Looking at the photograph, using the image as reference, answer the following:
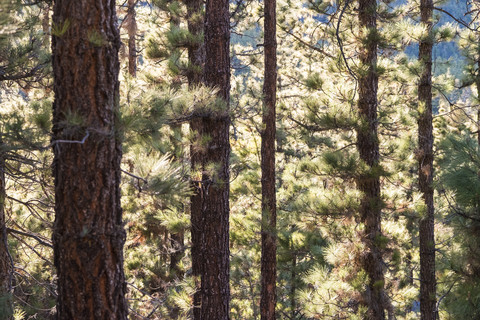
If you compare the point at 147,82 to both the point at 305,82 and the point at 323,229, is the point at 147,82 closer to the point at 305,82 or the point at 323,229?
the point at 305,82

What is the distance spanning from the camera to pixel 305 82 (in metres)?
5.83

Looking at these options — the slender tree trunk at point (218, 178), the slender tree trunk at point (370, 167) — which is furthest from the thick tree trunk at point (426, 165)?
the slender tree trunk at point (218, 178)

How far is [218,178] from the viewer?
442cm

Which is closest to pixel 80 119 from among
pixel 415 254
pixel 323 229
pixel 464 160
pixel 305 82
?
pixel 464 160

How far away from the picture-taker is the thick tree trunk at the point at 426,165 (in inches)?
264

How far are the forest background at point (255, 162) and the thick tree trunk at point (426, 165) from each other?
15cm

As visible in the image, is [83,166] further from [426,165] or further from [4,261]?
[426,165]

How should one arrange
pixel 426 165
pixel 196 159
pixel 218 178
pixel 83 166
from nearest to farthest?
pixel 83 166 → pixel 218 178 → pixel 196 159 → pixel 426 165

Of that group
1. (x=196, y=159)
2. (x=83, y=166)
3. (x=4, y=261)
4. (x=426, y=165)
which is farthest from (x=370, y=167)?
(x=4, y=261)

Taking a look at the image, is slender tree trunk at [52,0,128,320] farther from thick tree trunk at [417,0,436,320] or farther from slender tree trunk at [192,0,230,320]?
thick tree trunk at [417,0,436,320]

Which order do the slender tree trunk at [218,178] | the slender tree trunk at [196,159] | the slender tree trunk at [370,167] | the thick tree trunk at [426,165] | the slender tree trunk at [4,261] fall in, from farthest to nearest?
1. the thick tree trunk at [426,165]
2. the slender tree trunk at [370,167]
3. the slender tree trunk at [196,159]
4. the slender tree trunk at [218,178]
5. the slender tree trunk at [4,261]

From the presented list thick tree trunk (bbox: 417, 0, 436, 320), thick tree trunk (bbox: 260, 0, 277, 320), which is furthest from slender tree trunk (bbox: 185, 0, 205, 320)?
thick tree trunk (bbox: 417, 0, 436, 320)

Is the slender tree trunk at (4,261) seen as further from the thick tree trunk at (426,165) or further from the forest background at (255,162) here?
the thick tree trunk at (426,165)

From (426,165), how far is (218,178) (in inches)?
158
